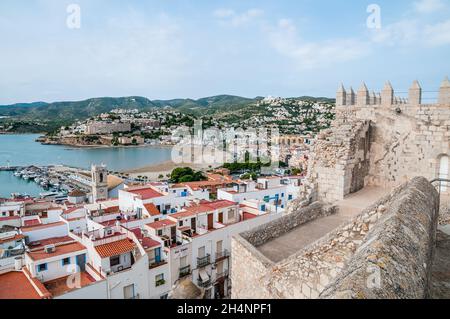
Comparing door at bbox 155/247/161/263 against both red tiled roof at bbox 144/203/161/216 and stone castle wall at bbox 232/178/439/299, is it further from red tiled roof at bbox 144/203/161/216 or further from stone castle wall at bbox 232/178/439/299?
stone castle wall at bbox 232/178/439/299

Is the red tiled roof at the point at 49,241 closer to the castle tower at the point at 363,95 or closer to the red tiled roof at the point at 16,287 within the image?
the red tiled roof at the point at 16,287

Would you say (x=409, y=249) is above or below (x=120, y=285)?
above

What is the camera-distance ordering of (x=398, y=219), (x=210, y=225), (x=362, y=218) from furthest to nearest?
(x=210, y=225)
(x=362, y=218)
(x=398, y=219)

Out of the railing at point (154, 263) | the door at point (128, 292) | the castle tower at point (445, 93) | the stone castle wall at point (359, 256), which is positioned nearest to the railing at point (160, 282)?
the railing at point (154, 263)

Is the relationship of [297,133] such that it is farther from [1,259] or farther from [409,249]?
[409,249]

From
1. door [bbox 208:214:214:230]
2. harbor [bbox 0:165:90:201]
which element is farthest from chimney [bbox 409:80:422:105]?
harbor [bbox 0:165:90:201]

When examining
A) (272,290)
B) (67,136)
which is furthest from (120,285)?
(67,136)
